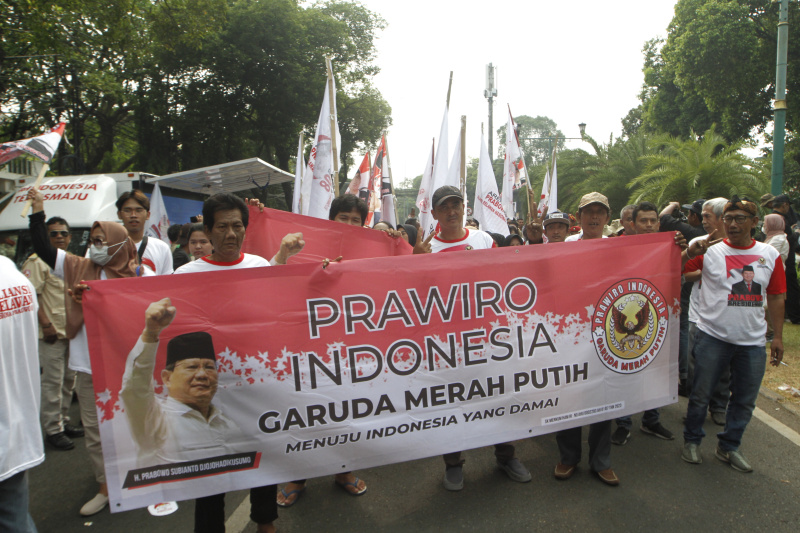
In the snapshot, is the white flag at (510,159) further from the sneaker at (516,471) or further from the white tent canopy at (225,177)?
the sneaker at (516,471)

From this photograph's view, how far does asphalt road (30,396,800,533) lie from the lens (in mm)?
3158

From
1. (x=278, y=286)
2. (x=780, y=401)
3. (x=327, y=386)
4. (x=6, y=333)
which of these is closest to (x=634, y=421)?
(x=780, y=401)

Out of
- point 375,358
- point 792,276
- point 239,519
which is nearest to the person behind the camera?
point 375,358

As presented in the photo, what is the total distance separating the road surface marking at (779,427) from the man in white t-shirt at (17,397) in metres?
4.99

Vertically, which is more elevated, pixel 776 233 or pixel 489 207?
pixel 489 207

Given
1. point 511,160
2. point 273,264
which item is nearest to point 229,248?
point 273,264

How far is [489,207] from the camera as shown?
28.3 ft

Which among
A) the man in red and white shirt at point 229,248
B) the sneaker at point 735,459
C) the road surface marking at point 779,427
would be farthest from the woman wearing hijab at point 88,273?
the road surface marking at point 779,427

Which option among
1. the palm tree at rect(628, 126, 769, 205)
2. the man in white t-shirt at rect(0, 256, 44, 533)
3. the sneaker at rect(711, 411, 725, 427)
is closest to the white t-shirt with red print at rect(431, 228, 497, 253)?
the man in white t-shirt at rect(0, 256, 44, 533)

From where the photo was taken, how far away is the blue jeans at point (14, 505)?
84.0 inches

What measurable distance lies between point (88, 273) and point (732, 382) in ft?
14.4

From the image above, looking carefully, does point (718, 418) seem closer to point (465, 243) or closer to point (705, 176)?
point (465, 243)

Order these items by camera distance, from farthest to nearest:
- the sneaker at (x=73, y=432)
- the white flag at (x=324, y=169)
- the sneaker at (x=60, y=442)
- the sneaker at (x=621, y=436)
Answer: the white flag at (x=324, y=169)
the sneaker at (x=73, y=432)
the sneaker at (x=60, y=442)
the sneaker at (x=621, y=436)

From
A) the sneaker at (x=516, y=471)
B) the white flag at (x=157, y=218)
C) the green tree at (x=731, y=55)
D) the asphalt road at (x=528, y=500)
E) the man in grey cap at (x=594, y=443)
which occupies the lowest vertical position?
the asphalt road at (x=528, y=500)
